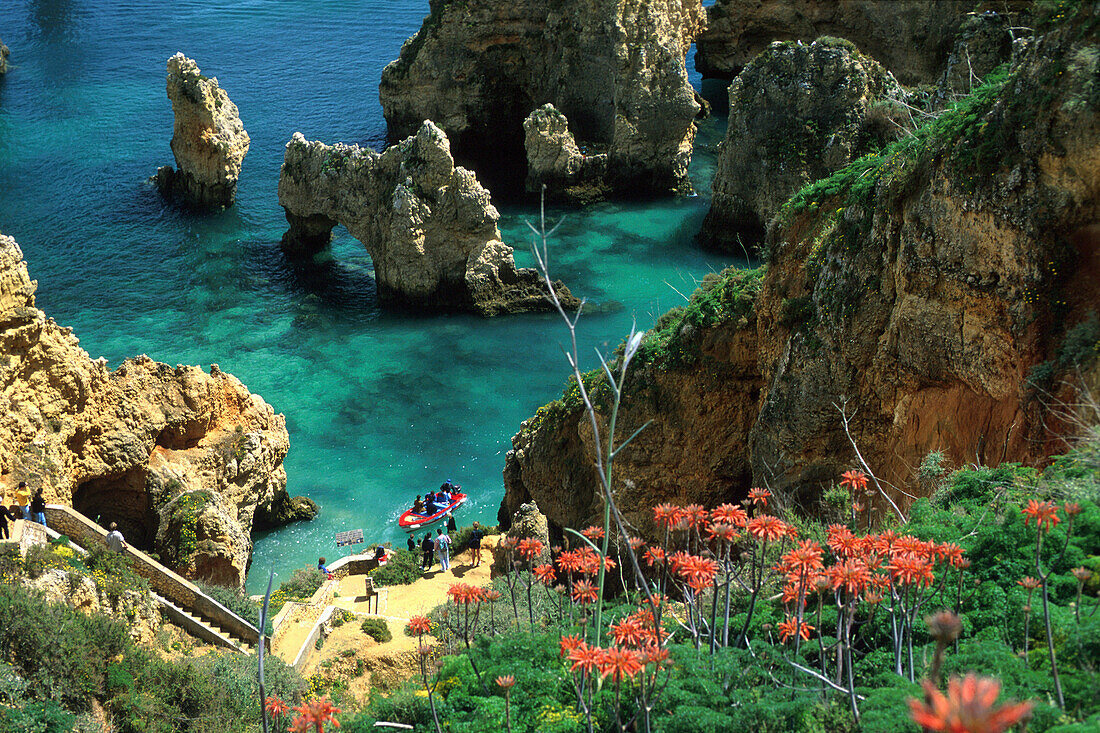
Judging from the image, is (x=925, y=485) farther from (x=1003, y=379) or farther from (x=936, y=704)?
(x=936, y=704)

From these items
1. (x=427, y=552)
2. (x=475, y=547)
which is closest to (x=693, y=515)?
(x=475, y=547)

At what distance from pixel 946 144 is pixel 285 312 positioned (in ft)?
114

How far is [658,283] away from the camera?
45.4m

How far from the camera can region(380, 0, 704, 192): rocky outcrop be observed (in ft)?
175

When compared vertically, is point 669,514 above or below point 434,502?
above

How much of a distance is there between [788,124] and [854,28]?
24322mm

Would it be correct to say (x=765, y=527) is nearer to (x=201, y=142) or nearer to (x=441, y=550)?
(x=441, y=550)

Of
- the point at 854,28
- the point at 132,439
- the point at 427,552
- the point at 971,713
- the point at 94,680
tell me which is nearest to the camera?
the point at 971,713

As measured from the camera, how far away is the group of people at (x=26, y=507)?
19641 mm

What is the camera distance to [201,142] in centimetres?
5153

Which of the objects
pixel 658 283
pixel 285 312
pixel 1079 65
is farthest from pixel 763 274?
pixel 285 312

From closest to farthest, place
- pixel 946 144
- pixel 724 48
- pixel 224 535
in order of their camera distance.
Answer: pixel 946 144, pixel 224 535, pixel 724 48

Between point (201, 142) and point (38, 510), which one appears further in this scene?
point (201, 142)

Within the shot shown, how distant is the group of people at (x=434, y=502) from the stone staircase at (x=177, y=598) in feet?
31.3
